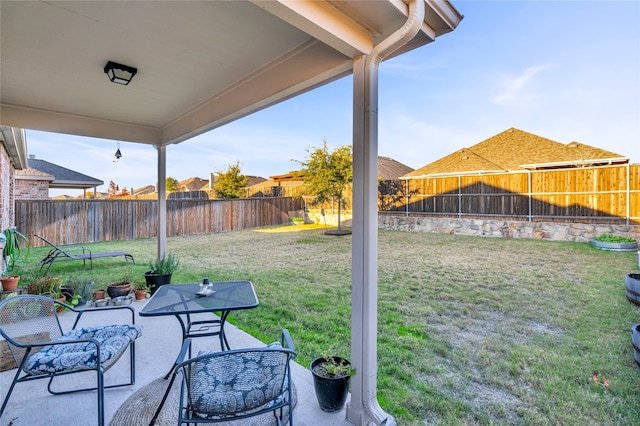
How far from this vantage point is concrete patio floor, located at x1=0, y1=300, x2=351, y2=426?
5.99 ft

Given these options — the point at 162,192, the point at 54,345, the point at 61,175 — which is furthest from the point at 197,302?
the point at 61,175

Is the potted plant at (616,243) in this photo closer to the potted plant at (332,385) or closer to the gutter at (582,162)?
the gutter at (582,162)

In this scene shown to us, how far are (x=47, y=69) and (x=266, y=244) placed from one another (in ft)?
23.4

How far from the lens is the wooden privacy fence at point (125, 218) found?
30.0 feet

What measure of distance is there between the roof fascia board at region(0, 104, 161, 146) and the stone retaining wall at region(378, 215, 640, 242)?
9.67 metres

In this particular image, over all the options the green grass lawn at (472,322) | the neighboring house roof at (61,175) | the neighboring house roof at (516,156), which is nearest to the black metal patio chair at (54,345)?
the green grass lawn at (472,322)

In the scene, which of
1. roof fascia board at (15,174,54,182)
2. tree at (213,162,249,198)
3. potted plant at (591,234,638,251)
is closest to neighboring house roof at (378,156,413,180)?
potted plant at (591,234,638,251)

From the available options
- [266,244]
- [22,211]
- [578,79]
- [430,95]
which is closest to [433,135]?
[430,95]

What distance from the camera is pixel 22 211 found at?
882 cm

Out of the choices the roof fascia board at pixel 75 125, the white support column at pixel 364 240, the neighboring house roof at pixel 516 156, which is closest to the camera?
the white support column at pixel 364 240

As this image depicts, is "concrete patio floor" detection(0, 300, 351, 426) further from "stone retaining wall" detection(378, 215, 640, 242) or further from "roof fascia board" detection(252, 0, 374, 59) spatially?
"stone retaining wall" detection(378, 215, 640, 242)

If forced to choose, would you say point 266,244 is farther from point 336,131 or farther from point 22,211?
point 22,211

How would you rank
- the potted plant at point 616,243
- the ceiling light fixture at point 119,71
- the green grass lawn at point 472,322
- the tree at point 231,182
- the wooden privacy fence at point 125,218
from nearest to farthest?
1. the green grass lawn at point 472,322
2. the ceiling light fixture at point 119,71
3. the potted plant at point 616,243
4. the wooden privacy fence at point 125,218
5. the tree at point 231,182

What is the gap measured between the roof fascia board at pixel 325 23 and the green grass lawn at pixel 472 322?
6.31 feet
